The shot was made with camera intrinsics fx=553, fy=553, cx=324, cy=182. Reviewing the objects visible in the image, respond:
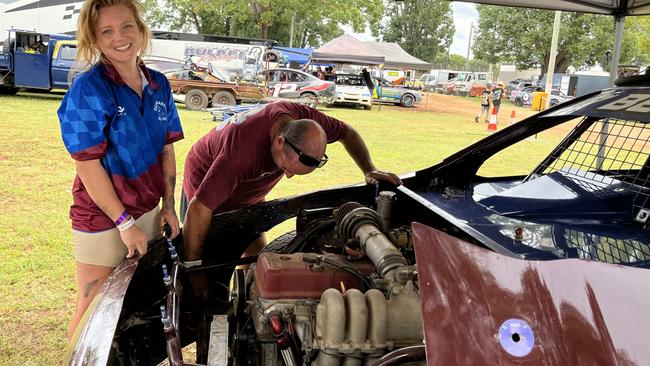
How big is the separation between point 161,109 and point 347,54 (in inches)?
826

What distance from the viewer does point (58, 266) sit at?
12.8 feet

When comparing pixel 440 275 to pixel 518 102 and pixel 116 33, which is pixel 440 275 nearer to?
pixel 116 33

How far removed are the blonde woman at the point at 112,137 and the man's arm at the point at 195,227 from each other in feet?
0.46

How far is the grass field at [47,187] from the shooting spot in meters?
3.11

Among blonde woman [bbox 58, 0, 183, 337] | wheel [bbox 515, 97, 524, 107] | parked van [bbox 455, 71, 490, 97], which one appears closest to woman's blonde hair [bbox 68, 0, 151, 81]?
blonde woman [bbox 58, 0, 183, 337]

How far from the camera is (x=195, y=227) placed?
87.1 inches

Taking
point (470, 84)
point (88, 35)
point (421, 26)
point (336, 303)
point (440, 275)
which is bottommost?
point (336, 303)

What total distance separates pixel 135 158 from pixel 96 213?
0.25 metres

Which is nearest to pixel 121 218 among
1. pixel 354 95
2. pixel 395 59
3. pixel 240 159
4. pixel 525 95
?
pixel 240 159

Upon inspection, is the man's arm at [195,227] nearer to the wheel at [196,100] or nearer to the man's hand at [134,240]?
the man's hand at [134,240]

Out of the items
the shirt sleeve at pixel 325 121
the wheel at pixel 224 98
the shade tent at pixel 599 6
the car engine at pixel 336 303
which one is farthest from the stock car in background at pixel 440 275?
the wheel at pixel 224 98

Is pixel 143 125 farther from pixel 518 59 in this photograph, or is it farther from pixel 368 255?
pixel 518 59

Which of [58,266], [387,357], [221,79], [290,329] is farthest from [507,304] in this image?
[221,79]

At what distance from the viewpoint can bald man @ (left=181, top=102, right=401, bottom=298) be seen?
2211 mm
